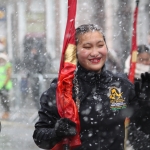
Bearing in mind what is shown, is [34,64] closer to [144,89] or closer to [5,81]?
[5,81]

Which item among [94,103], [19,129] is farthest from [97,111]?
[19,129]

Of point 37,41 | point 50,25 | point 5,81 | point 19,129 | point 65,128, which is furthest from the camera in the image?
point 50,25

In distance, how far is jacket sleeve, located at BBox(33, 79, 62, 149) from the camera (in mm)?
3322

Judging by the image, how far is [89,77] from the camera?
11.0 feet

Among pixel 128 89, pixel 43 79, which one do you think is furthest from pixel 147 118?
pixel 43 79

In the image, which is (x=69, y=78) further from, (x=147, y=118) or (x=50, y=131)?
(x=147, y=118)

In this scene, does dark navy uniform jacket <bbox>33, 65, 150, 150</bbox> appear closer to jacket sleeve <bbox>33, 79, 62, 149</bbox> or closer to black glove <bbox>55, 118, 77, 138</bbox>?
jacket sleeve <bbox>33, 79, 62, 149</bbox>

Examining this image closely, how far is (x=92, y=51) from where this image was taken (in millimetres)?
3383

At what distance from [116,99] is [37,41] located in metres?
10.3

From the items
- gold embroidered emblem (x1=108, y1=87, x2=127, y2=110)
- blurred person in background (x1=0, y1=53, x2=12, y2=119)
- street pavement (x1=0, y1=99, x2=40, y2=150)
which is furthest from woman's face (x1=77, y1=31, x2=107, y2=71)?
blurred person in background (x1=0, y1=53, x2=12, y2=119)

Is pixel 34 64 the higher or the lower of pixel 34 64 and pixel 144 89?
the lower

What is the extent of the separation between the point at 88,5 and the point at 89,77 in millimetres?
15782

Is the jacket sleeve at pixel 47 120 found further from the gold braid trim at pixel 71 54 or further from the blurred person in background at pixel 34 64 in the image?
the blurred person in background at pixel 34 64

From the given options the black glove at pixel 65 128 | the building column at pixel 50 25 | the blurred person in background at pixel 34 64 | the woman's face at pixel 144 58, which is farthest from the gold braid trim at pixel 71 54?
the building column at pixel 50 25
